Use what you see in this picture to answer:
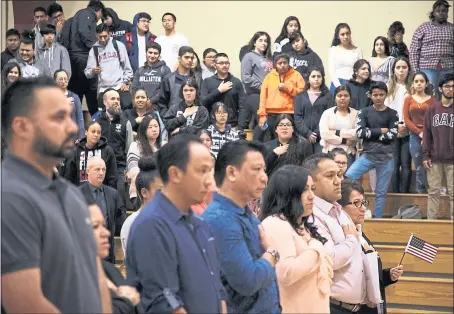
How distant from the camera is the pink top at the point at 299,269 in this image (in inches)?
132

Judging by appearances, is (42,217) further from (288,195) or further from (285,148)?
(285,148)

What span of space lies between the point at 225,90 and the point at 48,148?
630 centimetres

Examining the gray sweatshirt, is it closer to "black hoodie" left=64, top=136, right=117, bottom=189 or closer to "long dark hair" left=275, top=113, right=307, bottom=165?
"long dark hair" left=275, top=113, right=307, bottom=165

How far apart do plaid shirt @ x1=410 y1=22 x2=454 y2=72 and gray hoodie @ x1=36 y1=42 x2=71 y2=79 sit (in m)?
3.31

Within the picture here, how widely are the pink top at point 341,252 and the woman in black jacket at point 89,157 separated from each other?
9.70 ft

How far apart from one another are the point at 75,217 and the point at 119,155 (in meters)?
5.25

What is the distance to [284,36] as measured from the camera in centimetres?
934

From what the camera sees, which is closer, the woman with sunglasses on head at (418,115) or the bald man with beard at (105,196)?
the bald man with beard at (105,196)

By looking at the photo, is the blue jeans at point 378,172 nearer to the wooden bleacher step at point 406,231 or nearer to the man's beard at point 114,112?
the wooden bleacher step at point 406,231

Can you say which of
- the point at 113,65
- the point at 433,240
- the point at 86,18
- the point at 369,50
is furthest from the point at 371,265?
the point at 369,50

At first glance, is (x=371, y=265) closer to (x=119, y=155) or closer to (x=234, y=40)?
(x=119, y=155)

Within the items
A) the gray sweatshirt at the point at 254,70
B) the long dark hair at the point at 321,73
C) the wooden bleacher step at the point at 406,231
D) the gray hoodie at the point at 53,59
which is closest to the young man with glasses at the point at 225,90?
the gray sweatshirt at the point at 254,70

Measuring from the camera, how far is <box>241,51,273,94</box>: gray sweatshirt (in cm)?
897

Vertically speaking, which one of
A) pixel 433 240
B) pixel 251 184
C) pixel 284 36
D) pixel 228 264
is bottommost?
pixel 433 240
